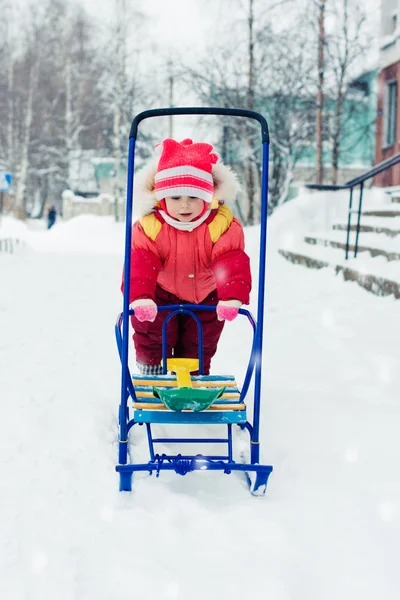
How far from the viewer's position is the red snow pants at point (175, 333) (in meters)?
3.19

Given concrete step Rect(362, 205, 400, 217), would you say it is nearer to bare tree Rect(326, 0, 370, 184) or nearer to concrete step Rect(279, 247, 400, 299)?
concrete step Rect(279, 247, 400, 299)

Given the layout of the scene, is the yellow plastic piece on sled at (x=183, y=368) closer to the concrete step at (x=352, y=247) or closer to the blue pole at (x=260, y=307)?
the blue pole at (x=260, y=307)

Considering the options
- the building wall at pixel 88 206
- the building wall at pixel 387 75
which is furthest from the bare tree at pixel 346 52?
the building wall at pixel 88 206

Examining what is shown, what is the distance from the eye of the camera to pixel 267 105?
21.9 m

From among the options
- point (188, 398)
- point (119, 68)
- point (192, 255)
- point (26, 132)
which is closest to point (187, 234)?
point (192, 255)

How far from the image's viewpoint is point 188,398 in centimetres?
238

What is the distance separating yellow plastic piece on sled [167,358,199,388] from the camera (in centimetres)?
263

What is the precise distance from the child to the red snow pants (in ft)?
0.38

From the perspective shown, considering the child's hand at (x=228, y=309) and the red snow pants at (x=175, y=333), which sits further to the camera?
the red snow pants at (x=175, y=333)

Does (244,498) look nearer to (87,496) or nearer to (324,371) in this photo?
(87,496)

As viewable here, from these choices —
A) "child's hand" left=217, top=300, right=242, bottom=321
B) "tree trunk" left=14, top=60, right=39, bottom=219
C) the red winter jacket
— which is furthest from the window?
"tree trunk" left=14, top=60, right=39, bottom=219

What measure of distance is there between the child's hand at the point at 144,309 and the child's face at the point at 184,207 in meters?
0.44

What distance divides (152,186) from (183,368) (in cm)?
86

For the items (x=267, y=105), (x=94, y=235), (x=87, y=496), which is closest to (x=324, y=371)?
(x=87, y=496)
